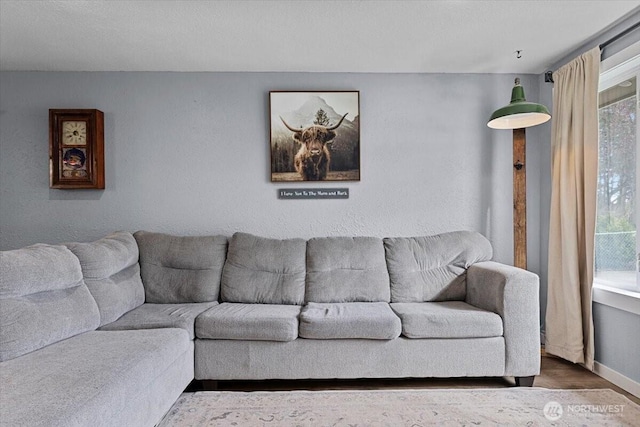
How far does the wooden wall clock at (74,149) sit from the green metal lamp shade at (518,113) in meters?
3.10

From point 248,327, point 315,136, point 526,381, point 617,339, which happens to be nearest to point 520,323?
point 526,381

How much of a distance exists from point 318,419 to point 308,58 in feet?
8.35

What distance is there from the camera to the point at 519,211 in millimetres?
3434

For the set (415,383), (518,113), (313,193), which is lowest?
(415,383)

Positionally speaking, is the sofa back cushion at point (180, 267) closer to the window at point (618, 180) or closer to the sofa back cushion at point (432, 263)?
the sofa back cushion at point (432, 263)

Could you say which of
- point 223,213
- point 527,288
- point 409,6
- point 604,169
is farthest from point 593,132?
point 223,213

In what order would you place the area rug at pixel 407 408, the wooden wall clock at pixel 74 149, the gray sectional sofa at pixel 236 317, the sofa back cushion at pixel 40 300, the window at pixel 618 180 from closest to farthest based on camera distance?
the gray sectional sofa at pixel 236 317 → the sofa back cushion at pixel 40 300 → the area rug at pixel 407 408 → the window at pixel 618 180 → the wooden wall clock at pixel 74 149

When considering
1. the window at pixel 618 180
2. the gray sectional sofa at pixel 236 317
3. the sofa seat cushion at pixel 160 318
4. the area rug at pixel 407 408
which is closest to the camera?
the gray sectional sofa at pixel 236 317

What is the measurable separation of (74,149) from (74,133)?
0.13m

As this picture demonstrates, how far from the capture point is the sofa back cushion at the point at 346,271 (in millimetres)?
3029

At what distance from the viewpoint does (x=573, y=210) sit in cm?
296

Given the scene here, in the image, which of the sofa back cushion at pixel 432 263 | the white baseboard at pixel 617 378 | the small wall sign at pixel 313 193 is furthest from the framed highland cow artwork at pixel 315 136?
the white baseboard at pixel 617 378

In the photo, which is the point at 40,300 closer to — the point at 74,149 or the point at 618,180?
the point at 74,149

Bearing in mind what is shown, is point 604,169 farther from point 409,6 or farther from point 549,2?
point 409,6
